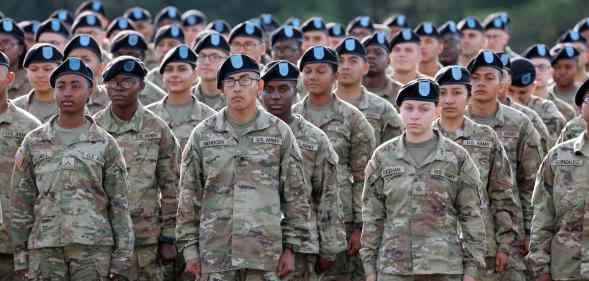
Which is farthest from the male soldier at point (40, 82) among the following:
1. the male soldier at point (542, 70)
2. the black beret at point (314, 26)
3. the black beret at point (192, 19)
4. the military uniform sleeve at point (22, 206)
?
the black beret at point (192, 19)

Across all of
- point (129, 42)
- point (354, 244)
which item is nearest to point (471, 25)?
point (129, 42)

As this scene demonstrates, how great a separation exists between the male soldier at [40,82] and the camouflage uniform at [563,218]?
4.69 m

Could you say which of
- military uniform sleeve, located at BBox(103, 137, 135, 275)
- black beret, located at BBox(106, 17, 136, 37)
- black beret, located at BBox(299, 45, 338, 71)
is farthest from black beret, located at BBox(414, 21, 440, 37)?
military uniform sleeve, located at BBox(103, 137, 135, 275)

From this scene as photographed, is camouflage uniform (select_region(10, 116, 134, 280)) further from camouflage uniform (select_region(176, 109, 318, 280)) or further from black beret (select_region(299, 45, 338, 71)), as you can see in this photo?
black beret (select_region(299, 45, 338, 71))

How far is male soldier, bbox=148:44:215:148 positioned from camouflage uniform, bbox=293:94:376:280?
119cm

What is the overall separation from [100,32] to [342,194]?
23.2 feet

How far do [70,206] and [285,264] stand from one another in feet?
5.43

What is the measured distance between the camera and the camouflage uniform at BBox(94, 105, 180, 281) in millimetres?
13961

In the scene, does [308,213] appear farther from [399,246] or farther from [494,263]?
[494,263]

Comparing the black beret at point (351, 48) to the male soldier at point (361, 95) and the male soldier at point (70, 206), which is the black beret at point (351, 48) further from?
the male soldier at point (70, 206)

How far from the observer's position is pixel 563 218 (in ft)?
42.1

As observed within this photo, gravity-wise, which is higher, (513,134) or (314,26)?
(314,26)

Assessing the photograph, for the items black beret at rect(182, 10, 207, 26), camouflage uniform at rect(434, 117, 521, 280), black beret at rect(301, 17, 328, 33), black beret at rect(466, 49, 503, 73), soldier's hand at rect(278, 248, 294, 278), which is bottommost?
soldier's hand at rect(278, 248, 294, 278)

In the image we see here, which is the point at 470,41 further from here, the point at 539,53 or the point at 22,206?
the point at 22,206
